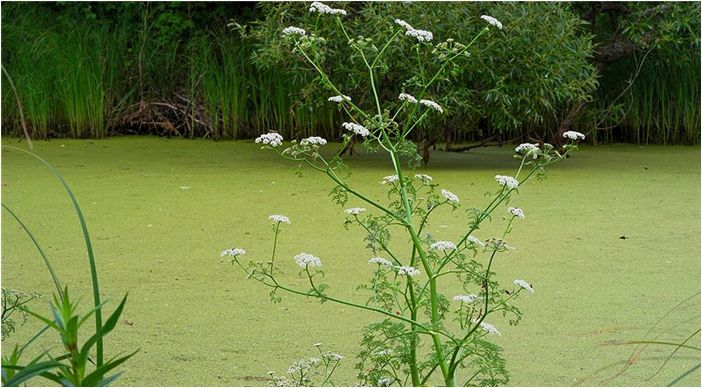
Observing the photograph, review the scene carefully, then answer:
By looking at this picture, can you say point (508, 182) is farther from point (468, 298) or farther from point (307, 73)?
point (307, 73)

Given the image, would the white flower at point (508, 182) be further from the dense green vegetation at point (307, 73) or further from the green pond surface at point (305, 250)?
the dense green vegetation at point (307, 73)

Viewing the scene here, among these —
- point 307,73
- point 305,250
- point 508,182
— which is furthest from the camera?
point 307,73

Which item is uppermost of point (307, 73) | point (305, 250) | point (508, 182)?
point (307, 73)

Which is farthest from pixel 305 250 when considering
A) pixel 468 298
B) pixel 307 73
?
pixel 307 73

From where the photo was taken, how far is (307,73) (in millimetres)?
4465

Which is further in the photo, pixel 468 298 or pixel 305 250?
pixel 305 250

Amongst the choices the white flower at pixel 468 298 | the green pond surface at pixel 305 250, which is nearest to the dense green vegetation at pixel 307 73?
the green pond surface at pixel 305 250

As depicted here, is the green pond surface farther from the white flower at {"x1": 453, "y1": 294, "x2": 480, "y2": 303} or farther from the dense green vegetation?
the dense green vegetation

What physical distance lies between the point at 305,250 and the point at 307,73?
5.58 feet

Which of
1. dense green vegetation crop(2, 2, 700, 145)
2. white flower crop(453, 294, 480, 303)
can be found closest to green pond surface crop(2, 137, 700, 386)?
white flower crop(453, 294, 480, 303)

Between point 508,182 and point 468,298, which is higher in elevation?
point 508,182

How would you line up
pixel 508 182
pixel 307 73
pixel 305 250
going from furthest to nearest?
pixel 307 73, pixel 305 250, pixel 508 182

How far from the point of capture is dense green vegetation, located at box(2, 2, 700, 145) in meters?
4.23

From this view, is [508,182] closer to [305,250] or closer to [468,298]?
[468,298]
